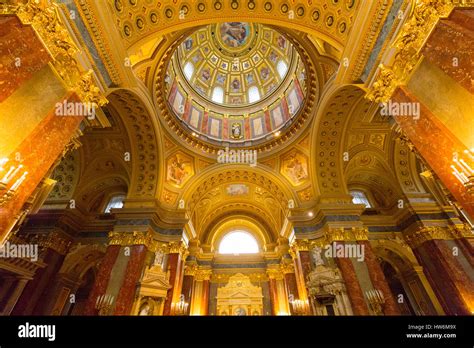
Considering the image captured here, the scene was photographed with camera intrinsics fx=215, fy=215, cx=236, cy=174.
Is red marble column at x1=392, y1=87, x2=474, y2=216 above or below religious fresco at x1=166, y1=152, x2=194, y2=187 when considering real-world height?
below

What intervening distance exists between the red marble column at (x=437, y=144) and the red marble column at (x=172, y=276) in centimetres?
1136

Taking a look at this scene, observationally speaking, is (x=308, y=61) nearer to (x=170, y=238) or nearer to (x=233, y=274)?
(x=170, y=238)

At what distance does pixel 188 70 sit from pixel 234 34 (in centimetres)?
576

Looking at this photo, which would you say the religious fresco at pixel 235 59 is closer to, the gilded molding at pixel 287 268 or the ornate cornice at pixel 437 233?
the gilded molding at pixel 287 268

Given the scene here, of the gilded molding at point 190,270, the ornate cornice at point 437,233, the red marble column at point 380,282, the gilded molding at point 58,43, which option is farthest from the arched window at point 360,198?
the gilded molding at point 58,43

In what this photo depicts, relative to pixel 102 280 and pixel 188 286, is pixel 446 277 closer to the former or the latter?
pixel 188 286

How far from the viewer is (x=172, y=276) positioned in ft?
36.6

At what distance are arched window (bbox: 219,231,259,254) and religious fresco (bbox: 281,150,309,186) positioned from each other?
779cm

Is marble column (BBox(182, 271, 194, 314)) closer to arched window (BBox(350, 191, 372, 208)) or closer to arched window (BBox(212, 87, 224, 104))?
arched window (BBox(350, 191, 372, 208))

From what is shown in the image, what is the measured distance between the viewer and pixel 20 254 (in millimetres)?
9508

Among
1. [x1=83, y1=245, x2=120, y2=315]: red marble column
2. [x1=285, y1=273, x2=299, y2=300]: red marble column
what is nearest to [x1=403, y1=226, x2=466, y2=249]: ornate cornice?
[x1=285, y1=273, x2=299, y2=300]: red marble column

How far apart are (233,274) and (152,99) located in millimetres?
13957

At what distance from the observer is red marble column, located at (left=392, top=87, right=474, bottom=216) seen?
4.47m

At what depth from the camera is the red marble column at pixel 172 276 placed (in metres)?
10.4
